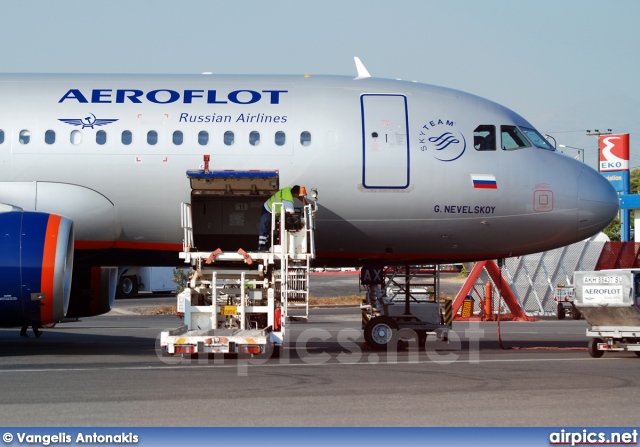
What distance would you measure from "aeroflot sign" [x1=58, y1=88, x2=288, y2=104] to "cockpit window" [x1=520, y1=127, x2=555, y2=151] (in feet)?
16.8

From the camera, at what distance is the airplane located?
18.8m

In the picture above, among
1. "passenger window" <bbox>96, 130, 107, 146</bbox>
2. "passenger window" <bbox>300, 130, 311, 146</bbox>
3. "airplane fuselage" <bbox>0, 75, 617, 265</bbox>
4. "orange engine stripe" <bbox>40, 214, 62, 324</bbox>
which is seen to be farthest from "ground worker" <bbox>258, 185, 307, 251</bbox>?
"orange engine stripe" <bbox>40, 214, 62, 324</bbox>

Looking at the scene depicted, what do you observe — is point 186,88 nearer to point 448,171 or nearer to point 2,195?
point 2,195

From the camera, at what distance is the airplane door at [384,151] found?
62.3ft

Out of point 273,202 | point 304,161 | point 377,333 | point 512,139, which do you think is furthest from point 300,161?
point 512,139

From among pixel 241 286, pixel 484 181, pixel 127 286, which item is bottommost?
pixel 127 286

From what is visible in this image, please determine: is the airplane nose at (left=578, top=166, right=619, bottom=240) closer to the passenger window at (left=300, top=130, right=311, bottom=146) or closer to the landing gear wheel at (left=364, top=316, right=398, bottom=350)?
the landing gear wheel at (left=364, top=316, right=398, bottom=350)

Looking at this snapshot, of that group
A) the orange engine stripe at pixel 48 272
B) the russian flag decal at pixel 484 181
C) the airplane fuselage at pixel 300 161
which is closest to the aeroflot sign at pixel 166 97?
the airplane fuselage at pixel 300 161

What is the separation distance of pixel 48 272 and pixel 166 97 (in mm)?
4329

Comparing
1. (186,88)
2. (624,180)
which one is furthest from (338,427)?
(624,180)

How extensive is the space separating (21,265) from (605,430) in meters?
11.0

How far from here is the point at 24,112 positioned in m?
18.9

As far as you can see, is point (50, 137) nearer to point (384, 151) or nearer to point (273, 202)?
point (273, 202)

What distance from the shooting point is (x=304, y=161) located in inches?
746
